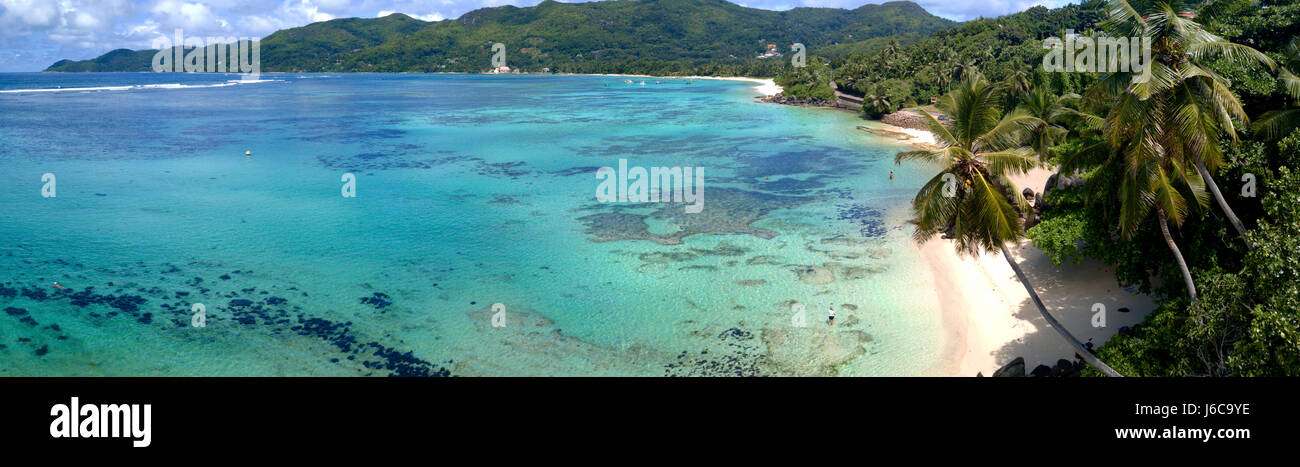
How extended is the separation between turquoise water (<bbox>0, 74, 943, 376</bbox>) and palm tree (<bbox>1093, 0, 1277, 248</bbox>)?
298 inches

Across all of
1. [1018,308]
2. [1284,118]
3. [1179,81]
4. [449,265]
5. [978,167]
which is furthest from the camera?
[449,265]

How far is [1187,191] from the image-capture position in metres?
14.6

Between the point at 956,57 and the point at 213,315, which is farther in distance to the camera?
the point at 956,57

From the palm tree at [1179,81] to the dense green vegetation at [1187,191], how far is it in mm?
25

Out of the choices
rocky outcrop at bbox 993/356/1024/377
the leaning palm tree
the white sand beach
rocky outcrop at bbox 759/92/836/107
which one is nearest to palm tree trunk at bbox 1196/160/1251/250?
the leaning palm tree

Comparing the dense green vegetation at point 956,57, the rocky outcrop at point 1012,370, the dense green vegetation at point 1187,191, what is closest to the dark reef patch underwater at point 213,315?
the rocky outcrop at point 1012,370

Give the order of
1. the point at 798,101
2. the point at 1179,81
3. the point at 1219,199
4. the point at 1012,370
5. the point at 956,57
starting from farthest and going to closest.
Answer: the point at 798,101, the point at 956,57, the point at 1012,370, the point at 1219,199, the point at 1179,81

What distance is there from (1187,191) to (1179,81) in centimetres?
369

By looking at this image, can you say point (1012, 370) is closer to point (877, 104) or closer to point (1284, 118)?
point (1284, 118)

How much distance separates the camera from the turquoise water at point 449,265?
1838 cm

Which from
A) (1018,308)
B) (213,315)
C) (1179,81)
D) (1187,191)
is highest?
(1179,81)

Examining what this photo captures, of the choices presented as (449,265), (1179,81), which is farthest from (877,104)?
(1179,81)

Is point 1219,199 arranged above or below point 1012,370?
above
